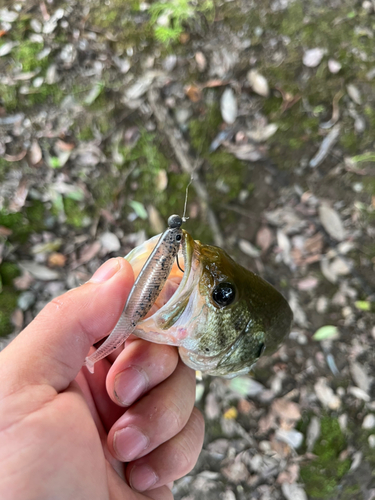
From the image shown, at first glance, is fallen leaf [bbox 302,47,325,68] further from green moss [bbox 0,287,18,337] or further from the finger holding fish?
green moss [bbox 0,287,18,337]

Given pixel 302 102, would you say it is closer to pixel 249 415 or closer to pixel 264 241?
pixel 264 241

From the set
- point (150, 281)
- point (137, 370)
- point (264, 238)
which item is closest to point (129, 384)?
point (137, 370)

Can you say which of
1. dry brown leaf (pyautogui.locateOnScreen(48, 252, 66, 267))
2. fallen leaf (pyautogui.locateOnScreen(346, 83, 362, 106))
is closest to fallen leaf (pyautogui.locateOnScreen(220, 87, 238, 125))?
fallen leaf (pyautogui.locateOnScreen(346, 83, 362, 106))

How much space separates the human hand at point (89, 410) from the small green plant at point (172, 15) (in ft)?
10.3

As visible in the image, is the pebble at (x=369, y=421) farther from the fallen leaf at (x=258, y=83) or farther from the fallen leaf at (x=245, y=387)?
the fallen leaf at (x=258, y=83)

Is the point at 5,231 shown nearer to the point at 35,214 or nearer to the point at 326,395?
the point at 35,214

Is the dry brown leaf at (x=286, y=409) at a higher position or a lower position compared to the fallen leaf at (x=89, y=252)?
lower

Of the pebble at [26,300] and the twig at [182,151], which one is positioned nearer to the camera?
the pebble at [26,300]

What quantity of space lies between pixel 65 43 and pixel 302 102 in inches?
103

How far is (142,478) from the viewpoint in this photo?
5.61 ft

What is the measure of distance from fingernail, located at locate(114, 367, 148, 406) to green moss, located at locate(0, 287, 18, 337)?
1763 millimetres

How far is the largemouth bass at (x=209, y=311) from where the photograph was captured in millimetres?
1391

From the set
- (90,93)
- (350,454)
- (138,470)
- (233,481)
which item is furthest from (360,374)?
(90,93)

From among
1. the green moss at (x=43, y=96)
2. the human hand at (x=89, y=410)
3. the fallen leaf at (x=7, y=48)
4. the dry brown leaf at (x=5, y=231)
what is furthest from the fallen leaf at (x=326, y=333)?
the fallen leaf at (x=7, y=48)
